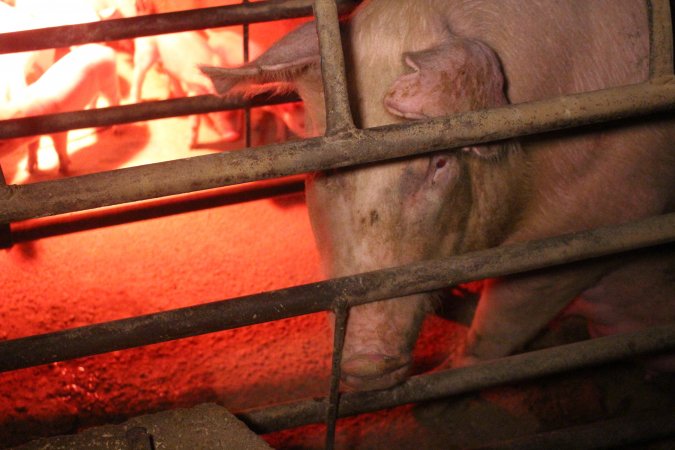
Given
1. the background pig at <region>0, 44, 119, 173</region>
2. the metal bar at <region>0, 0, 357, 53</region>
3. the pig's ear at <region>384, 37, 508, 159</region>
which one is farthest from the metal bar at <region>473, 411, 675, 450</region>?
the background pig at <region>0, 44, 119, 173</region>

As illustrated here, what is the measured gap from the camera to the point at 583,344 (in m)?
1.79

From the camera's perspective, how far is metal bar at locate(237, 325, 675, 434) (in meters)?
1.71

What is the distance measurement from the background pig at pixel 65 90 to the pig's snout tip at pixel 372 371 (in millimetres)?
4472

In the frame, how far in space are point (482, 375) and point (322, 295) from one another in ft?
1.93

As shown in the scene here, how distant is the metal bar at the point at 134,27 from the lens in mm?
2674

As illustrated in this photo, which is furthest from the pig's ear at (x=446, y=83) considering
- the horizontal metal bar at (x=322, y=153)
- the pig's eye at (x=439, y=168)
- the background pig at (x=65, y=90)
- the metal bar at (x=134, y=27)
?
the background pig at (x=65, y=90)

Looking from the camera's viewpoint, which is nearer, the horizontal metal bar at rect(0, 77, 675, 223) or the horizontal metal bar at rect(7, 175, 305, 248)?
the horizontal metal bar at rect(0, 77, 675, 223)

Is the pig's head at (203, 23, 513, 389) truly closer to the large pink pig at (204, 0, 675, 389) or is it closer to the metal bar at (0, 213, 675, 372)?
the large pink pig at (204, 0, 675, 389)

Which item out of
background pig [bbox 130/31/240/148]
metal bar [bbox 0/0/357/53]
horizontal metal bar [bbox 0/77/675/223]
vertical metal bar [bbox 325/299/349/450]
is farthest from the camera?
background pig [bbox 130/31/240/148]

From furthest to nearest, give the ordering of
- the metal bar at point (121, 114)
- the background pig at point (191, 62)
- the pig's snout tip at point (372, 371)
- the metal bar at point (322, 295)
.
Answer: the background pig at point (191, 62), the metal bar at point (121, 114), the pig's snout tip at point (372, 371), the metal bar at point (322, 295)

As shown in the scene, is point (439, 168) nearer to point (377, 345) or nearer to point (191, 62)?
point (377, 345)

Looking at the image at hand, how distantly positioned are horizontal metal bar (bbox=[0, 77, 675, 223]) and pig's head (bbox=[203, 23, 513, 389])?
1.45 ft

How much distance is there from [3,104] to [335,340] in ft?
16.5

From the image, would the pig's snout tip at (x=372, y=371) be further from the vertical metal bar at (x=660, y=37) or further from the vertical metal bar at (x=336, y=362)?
the vertical metal bar at (x=660, y=37)
